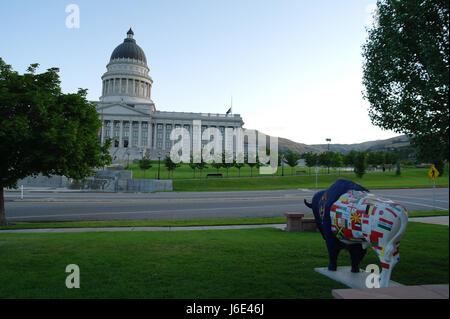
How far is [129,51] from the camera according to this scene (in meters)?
126

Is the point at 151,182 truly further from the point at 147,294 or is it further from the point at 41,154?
the point at 147,294

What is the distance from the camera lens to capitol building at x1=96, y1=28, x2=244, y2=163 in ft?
372

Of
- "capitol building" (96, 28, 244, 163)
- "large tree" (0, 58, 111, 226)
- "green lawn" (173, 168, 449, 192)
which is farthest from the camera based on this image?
"capitol building" (96, 28, 244, 163)

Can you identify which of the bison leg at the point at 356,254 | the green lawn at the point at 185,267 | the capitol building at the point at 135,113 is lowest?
the green lawn at the point at 185,267

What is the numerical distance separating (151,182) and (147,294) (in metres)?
36.9

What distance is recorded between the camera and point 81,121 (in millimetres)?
17703

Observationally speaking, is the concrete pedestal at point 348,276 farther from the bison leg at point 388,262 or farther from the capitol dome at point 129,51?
the capitol dome at point 129,51

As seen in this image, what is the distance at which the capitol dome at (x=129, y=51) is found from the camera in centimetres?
12492

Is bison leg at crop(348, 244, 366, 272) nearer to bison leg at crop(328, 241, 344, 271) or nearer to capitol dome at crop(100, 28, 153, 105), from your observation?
bison leg at crop(328, 241, 344, 271)

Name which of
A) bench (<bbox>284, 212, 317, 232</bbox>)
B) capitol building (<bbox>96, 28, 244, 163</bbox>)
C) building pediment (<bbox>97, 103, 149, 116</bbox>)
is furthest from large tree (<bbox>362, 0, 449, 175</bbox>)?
building pediment (<bbox>97, 103, 149, 116</bbox>)

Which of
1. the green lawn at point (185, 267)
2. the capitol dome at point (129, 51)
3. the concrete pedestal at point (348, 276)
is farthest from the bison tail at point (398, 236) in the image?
the capitol dome at point (129, 51)

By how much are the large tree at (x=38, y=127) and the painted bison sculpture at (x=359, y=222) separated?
44.1ft

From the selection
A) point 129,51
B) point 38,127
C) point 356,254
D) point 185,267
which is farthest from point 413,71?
point 129,51
